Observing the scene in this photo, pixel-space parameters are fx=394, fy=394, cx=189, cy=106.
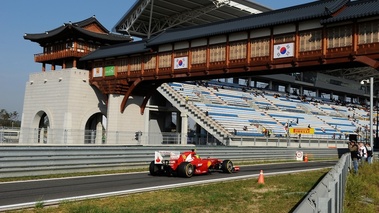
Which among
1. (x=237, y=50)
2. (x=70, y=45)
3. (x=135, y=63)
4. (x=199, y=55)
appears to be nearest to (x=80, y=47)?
(x=70, y=45)

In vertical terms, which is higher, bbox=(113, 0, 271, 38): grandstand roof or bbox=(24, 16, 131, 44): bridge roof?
bbox=(113, 0, 271, 38): grandstand roof

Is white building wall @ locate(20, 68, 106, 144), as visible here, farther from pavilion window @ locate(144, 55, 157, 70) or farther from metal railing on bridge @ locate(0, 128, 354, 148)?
pavilion window @ locate(144, 55, 157, 70)

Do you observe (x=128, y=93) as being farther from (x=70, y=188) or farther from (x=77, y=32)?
(x=70, y=188)

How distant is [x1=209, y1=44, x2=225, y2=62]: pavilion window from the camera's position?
1090 inches

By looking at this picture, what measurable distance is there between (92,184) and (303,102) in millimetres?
53110

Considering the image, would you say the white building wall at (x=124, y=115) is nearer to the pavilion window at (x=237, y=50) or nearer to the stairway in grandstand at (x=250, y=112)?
the stairway in grandstand at (x=250, y=112)

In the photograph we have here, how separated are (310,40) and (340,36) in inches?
69.8

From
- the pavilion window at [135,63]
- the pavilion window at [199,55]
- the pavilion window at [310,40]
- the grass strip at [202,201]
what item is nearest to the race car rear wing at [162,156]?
the grass strip at [202,201]

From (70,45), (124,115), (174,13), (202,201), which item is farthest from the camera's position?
(174,13)

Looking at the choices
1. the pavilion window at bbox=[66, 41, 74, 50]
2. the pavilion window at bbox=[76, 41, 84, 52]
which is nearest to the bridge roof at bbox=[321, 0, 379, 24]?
the pavilion window at bbox=[76, 41, 84, 52]

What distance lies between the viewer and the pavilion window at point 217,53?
27673 mm

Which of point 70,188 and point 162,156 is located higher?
point 162,156

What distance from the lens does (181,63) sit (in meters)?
30.0

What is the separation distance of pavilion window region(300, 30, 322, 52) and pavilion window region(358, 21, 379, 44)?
2.28m
